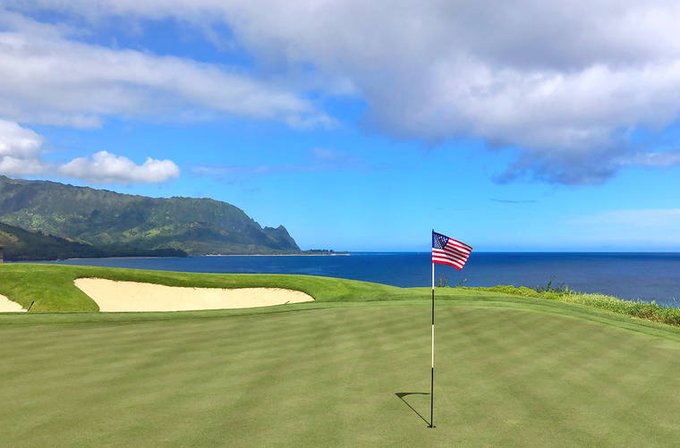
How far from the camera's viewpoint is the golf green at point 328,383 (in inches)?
331

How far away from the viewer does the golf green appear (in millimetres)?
8406

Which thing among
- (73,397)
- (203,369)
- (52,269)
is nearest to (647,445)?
(203,369)

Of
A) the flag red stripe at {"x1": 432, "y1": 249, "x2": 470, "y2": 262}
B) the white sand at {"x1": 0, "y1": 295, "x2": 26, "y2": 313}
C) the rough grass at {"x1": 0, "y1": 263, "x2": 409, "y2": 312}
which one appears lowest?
the white sand at {"x1": 0, "y1": 295, "x2": 26, "y2": 313}

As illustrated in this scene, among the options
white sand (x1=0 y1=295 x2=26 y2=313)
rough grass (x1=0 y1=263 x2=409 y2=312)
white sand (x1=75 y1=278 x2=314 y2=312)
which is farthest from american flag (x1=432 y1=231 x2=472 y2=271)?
white sand (x1=0 y1=295 x2=26 y2=313)

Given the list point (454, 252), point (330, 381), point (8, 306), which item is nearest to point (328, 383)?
point (330, 381)

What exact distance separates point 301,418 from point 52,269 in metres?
29.2

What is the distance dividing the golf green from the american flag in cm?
296

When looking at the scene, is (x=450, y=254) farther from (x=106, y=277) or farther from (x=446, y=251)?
(x=106, y=277)

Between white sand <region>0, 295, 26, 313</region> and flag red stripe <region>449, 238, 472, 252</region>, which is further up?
flag red stripe <region>449, 238, 472, 252</region>

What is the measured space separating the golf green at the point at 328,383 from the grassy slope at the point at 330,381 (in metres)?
0.05

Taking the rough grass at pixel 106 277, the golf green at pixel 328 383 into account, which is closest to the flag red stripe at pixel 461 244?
the golf green at pixel 328 383

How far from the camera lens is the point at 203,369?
1238 cm

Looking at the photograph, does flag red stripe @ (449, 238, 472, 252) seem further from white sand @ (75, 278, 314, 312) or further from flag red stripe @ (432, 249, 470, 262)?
white sand @ (75, 278, 314, 312)

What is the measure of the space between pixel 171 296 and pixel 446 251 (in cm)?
2545
